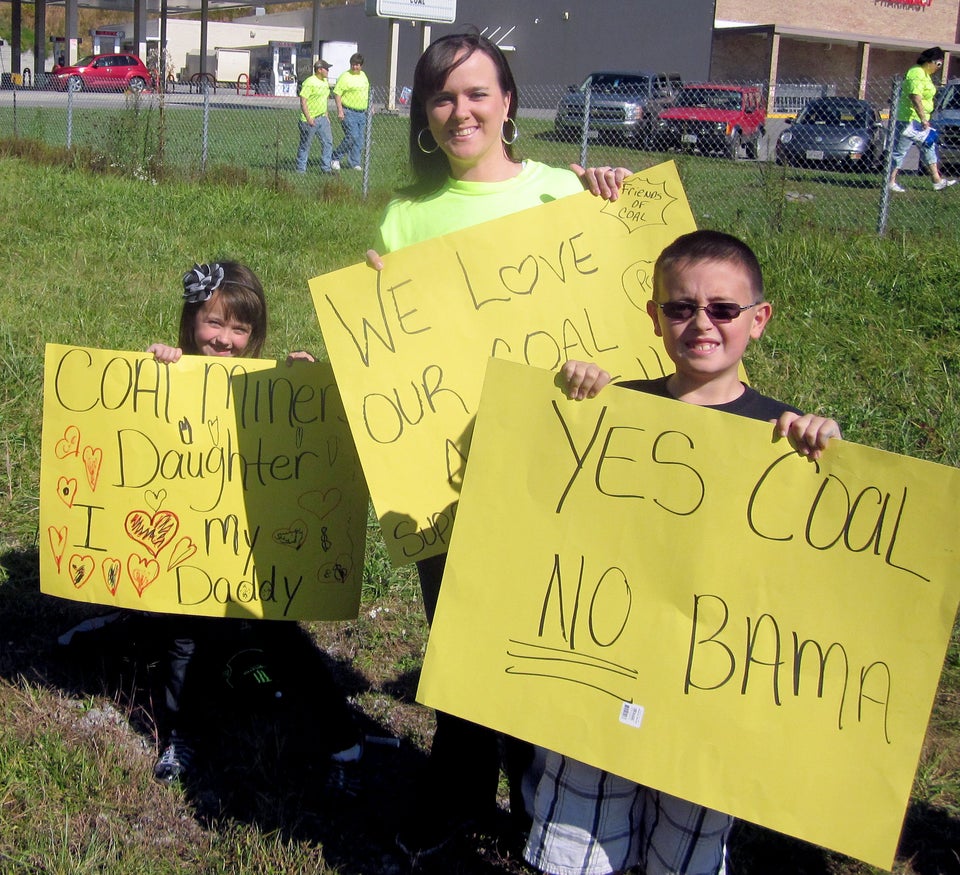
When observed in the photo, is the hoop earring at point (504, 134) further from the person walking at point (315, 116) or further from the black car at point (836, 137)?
the person walking at point (315, 116)

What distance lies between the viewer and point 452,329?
7.76 feet

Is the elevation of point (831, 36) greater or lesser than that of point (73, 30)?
greater

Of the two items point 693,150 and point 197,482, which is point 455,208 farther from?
point 693,150

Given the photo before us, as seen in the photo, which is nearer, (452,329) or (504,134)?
(452,329)

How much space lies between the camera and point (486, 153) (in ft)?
7.86

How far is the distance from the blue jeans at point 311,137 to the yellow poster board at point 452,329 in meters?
12.3

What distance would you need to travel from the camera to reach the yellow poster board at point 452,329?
2287 mm

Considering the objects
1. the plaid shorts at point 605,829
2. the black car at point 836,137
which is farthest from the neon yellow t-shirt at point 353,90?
the plaid shorts at point 605,829

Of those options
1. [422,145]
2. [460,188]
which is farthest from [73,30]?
[460,188]

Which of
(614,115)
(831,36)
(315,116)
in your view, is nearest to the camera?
(614,115)

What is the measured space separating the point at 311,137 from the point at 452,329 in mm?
14015

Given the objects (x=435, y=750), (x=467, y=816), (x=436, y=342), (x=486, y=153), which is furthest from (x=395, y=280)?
(x=467, y=816)

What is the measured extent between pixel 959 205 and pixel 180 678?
353 inches

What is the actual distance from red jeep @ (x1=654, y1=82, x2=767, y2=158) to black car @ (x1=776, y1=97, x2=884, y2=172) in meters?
0.56
